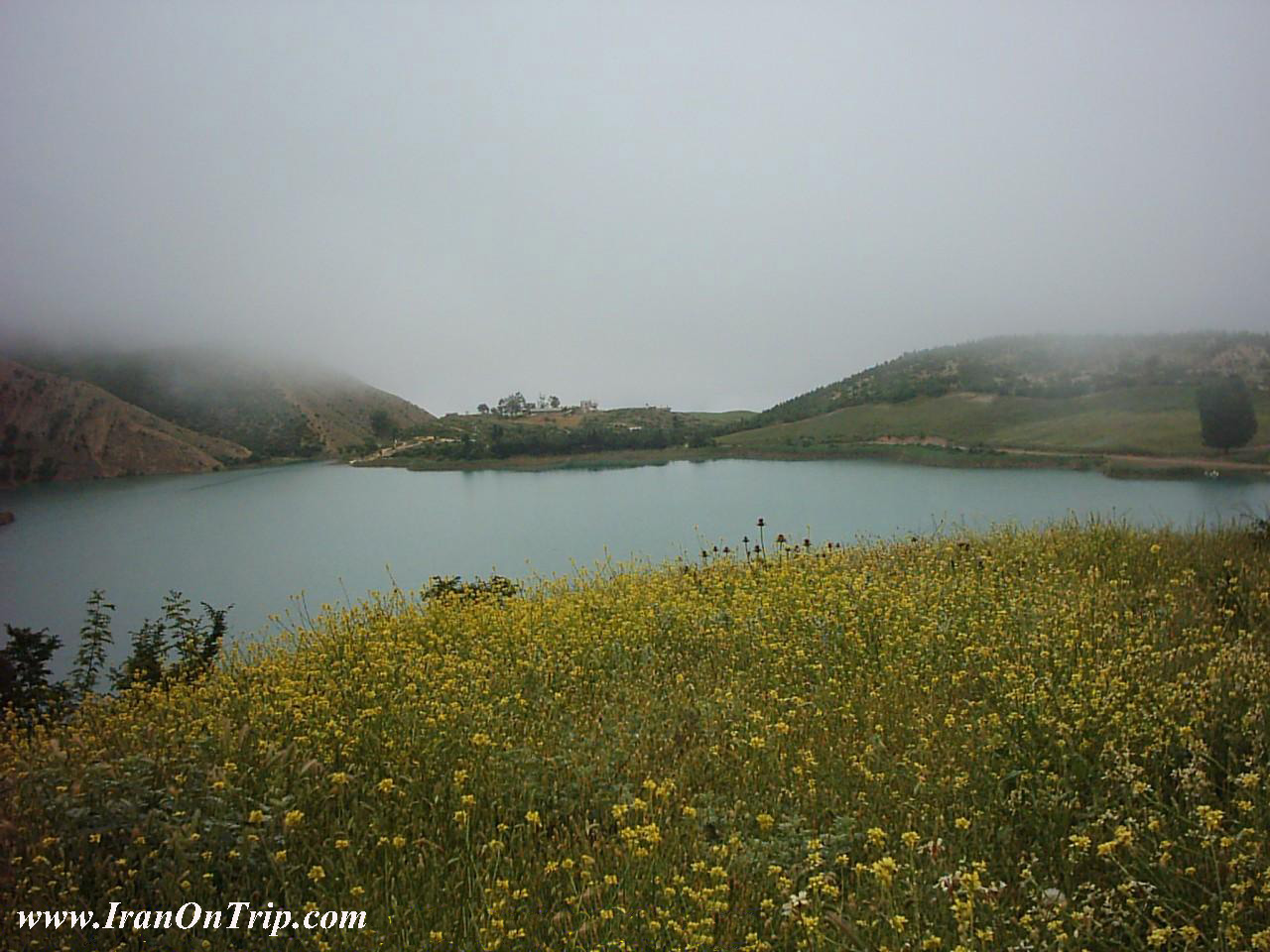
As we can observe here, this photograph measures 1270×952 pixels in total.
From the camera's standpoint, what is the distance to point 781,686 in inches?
170

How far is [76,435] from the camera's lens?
6.59 m

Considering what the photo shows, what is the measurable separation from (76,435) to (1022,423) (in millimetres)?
10700

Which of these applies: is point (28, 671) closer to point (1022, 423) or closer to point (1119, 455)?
point (1022, 423)

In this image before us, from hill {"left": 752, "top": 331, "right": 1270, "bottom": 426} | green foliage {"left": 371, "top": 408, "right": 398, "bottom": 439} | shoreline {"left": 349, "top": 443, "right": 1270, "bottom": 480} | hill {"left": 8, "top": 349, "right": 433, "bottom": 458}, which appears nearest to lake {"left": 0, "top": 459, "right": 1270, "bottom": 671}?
shoreline {"left": 349, "top": 443, "right": 1270, "bottom": 480}

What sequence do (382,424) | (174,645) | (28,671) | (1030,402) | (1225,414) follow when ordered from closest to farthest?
(28,671), (174,645), (1225,414), (382,424), (1030,402)

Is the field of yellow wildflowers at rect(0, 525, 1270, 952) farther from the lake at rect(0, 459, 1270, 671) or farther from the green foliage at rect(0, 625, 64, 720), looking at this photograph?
the lake at rect(0, 459, 1270, 671)

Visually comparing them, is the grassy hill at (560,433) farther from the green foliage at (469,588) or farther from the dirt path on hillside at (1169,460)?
the dirt path on hillside at (1169,460)

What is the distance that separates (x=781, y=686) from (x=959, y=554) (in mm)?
3748

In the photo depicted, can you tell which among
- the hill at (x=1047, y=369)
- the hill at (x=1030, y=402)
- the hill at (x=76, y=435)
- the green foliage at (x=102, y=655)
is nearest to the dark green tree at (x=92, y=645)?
the green foliage at (x=102, y=655)

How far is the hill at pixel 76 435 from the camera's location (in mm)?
6109

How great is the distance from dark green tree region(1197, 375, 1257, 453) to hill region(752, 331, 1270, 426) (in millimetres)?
288

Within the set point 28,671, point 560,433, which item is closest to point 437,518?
point 560,433

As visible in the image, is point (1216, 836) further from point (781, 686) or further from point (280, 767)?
point (280, 767)

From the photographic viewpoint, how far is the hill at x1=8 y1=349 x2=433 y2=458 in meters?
6.95
